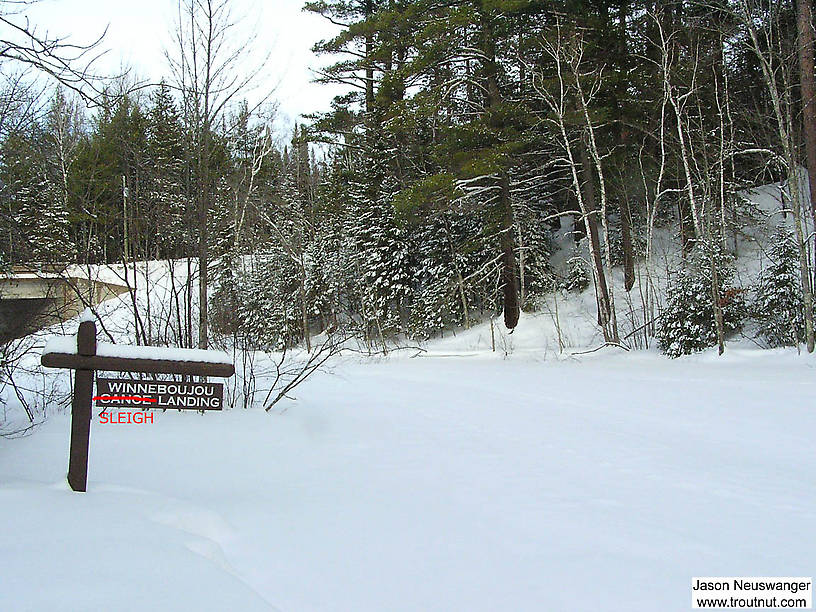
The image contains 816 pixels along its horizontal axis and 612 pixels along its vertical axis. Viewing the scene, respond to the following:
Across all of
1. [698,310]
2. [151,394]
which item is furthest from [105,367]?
[698,310]

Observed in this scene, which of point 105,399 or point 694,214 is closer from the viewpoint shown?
point 105,399

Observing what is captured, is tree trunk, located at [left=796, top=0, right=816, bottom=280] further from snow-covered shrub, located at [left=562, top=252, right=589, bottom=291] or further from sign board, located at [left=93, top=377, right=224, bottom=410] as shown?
sign board, located at [left=93, top=377, right=224, bottom=410]

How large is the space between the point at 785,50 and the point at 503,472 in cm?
1385

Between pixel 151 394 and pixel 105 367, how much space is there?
529 mm

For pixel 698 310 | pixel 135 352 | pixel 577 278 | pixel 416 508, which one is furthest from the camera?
pixel 577 278

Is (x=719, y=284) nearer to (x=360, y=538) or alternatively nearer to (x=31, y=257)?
(x=360, y=538)

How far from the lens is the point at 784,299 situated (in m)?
11.8

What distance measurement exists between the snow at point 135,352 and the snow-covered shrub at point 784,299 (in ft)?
38.2

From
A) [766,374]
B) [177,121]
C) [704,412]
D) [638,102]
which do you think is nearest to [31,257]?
[177,121]

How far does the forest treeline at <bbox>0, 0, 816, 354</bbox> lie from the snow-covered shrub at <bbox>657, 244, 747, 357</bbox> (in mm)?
59

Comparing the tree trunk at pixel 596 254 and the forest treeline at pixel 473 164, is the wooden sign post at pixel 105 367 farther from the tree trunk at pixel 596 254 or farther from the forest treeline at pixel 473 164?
the tree trunk at pixel 596 254

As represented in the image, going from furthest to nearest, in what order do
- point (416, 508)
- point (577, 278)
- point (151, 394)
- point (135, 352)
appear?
point (577, 278)
point (151, 394)
point (416, 508)
point (135, 352)

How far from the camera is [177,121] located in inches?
411

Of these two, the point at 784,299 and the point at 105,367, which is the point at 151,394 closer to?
the point at 105,367
